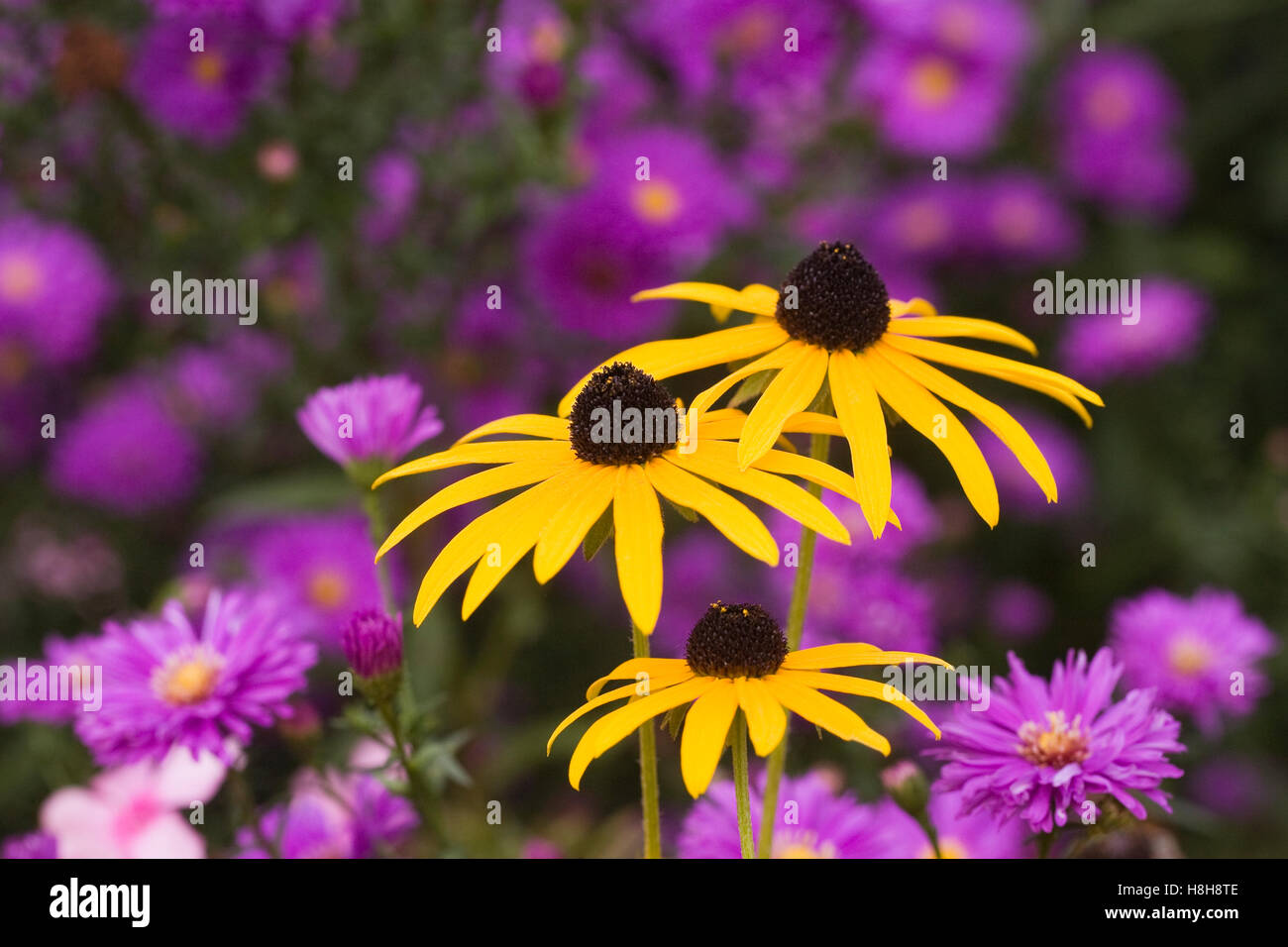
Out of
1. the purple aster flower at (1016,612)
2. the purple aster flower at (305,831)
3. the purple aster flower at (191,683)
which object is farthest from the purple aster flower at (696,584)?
the purple aster flower at (191,683)

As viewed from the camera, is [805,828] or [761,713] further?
[805,828]

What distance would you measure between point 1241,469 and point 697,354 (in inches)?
43.3

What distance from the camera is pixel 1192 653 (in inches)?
28.4

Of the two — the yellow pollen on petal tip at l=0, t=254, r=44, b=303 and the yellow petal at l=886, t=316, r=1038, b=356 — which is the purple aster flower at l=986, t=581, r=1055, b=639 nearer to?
the yellow petal at l=886, t=316, r=1038, b=356

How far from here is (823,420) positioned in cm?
48

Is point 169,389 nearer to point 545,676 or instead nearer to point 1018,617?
point 545,676

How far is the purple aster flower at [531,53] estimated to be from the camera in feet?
3.34

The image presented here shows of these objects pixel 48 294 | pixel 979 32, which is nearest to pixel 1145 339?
pixel 979 32

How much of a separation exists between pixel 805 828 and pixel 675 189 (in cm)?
73

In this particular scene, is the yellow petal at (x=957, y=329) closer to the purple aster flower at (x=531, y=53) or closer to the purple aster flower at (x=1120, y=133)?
the purple aster flower at (x=531, y=53)

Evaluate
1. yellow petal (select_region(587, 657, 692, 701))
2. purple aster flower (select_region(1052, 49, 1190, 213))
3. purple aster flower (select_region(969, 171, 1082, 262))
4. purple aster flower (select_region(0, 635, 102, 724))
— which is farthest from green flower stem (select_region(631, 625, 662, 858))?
purple aster flower (select_region(1052, 49, 1190, 213))

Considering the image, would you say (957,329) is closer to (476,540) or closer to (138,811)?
(476,540)

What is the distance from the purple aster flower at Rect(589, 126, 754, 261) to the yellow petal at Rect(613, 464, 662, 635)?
679 mm

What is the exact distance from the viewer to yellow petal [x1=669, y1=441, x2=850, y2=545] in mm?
396
